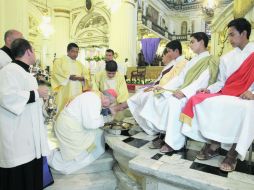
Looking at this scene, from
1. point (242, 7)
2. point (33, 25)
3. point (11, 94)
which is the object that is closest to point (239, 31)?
point (242, 7)

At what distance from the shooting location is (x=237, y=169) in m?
2.34

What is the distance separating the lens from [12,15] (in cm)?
663

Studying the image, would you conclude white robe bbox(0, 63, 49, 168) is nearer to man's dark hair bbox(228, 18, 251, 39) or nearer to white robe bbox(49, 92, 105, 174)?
white robe bbox(49, 92, 105, 174)

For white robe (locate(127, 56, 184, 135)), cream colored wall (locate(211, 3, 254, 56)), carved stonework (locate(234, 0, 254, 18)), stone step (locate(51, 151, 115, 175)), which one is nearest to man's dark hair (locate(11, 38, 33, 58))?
stone step (locate(51, 151, 115, 175))

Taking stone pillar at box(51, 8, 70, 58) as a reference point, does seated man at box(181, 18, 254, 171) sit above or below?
below

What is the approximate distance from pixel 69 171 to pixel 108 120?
131 cm

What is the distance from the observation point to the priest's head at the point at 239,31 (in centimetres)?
276

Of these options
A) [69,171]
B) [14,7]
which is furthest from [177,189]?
[14,7]

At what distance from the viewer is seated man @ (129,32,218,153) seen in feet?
9.32

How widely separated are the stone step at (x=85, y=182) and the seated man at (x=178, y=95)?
2.76 feet

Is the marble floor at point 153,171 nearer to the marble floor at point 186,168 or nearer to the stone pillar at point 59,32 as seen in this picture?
the marble floor at point 186,168

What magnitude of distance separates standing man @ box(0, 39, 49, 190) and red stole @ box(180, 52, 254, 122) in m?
1.55

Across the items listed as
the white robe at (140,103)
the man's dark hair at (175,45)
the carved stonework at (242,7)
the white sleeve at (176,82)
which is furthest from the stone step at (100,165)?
the carved stonework at (242,7)

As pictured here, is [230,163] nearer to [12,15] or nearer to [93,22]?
[12,15]
